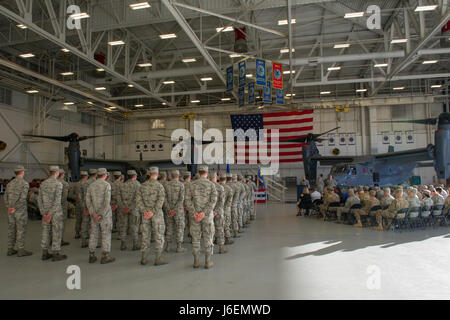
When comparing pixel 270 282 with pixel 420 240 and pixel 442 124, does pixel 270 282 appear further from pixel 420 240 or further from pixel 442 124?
pixel 442 124

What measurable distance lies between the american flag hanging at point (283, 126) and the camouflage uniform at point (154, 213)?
53.3 feet

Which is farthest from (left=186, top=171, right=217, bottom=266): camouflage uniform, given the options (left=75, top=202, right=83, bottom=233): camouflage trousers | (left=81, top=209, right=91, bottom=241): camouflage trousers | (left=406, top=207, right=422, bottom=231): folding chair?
(left=406, top=207, right=422, bottom=231): folding chair

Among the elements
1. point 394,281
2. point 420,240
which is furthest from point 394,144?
point 394,281

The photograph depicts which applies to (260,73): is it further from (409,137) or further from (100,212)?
(409,137)

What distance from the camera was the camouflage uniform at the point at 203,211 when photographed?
4906 millimetres

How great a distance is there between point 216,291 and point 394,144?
2393 cm

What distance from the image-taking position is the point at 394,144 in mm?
22953

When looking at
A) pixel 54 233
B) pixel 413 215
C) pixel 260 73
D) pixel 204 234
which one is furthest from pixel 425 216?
pixel 54 233

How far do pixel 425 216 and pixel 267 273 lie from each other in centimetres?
611

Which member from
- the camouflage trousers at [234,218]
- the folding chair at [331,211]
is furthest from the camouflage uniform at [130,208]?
the folding chair at [331,211]

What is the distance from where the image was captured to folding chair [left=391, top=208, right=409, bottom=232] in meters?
7.77

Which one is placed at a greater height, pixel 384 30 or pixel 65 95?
pixel 384 30

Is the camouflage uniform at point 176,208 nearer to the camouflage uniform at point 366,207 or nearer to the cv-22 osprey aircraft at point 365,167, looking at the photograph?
the camouflage uniform at point 366,207

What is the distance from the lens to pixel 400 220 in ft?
26.6
